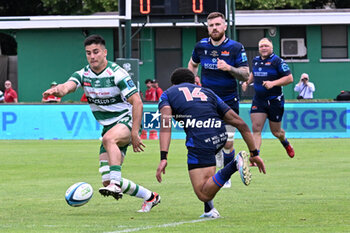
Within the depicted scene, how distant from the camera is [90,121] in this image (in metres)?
27.6

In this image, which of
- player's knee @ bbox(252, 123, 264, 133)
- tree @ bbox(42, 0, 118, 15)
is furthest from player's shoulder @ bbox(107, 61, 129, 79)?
tree @ bbox(42, 0, 118, 15)

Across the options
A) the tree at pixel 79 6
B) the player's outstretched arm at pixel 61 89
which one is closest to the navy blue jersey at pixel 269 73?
the player's outstretched arm at pixel 61 89

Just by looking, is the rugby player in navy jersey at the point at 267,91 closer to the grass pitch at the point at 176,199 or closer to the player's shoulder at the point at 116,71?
the grass pitch at the point at 176,199

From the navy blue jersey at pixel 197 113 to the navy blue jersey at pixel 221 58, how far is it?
3176mm

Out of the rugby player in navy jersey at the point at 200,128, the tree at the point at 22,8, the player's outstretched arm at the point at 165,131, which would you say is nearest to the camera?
the player's outstretched arm at the point at 165,131

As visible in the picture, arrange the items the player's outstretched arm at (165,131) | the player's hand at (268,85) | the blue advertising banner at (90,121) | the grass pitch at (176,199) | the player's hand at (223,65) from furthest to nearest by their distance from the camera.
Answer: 1. the blue advertising banner at (90,121)
2. the player's hand at (268,85)
3. the player's hand at (223,65)
4. the player's outstretched arm at (165,131)
5. the grass pitch at (176,199)

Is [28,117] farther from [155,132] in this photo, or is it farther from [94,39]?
[94,39]

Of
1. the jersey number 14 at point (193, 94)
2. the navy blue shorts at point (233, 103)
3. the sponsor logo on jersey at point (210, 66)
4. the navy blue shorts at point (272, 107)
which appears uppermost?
the sponsor logo on jersey at point (210, 66)

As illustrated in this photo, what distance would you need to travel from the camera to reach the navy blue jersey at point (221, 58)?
1263 cm

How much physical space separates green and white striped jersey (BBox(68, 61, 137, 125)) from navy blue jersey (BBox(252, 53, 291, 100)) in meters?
6.26

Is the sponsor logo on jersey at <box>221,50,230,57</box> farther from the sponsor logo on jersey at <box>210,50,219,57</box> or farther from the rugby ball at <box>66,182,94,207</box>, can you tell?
the rugby ball at <box>66,182,94,207</box>

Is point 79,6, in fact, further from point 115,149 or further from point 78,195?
point 78,195

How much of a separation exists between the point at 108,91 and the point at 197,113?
1.50 m

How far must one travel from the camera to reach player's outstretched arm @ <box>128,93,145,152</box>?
9930 millimetres
